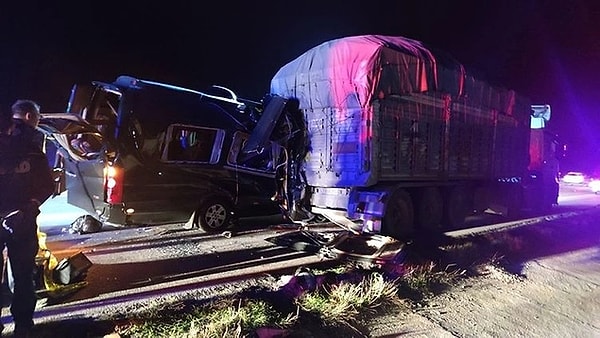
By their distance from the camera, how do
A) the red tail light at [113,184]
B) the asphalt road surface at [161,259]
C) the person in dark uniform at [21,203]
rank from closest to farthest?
the person in dark uniform at [21,203]
the asphalt road surface at [161,259]
the red tail light at [113,184]

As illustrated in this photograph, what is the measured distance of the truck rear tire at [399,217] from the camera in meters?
8.15

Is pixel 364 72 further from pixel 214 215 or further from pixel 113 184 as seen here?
pixel 113 184

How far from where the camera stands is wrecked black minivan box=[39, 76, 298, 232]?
22.9 feet

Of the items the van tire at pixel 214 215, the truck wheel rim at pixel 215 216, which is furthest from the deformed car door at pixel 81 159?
the truck wheel rim at pixel 215 216

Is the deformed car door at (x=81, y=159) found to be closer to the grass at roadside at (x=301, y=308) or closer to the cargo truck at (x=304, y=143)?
the cargo truck at (x=304, y=143)

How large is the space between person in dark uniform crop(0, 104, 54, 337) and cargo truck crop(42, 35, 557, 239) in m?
2.92

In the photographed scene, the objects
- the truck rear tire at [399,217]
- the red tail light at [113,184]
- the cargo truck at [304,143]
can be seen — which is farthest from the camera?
the truck rear tire at [399,217]

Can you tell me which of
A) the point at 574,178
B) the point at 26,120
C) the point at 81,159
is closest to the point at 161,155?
the point at 81,159

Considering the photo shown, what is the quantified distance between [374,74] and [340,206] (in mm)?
2377

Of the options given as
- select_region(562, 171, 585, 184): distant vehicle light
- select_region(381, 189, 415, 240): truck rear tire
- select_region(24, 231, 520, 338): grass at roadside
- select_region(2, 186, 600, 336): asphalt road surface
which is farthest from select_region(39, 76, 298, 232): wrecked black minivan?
select_region(562, 171, 585, 184): distant vehicle light

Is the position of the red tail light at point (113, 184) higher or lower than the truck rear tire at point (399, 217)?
higher

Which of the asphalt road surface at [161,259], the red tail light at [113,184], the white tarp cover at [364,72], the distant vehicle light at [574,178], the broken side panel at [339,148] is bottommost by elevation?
the asphalt road surface at [161,259]

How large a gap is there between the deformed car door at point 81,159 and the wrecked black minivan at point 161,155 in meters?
0.02

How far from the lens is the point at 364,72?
23.6 ft
